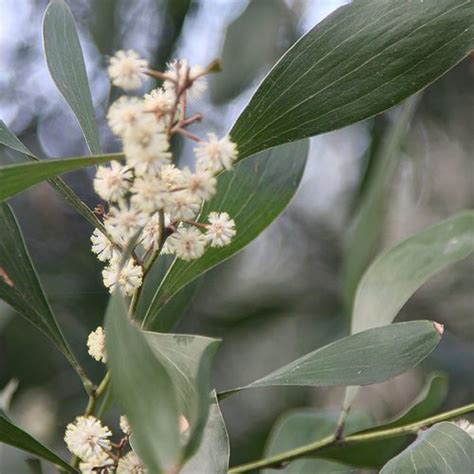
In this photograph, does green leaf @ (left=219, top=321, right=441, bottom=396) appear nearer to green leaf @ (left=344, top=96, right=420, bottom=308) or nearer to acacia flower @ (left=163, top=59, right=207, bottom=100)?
acacia flower @ (left=163, top=59, right=207, bottom=100)

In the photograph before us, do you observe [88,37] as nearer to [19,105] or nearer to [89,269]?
[19,105]

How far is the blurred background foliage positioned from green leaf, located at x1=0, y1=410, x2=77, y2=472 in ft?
2.81

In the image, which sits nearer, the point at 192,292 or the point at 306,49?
the point at 306,49

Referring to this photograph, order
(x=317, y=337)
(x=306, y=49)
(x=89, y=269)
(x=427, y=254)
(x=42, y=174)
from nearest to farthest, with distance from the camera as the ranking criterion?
(x=42, y=174), (x=306, y=49), (x=427, y=254), (x=89, y=269), (x=317, y=337)

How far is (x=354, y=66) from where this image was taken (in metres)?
0.70

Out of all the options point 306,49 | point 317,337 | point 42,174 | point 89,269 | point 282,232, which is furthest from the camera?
point 282,232

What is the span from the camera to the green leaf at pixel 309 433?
104 cm

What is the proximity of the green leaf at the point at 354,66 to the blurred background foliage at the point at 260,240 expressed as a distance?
750mm

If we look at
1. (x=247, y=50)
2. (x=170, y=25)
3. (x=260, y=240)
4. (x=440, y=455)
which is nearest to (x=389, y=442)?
(x=440, y=455)

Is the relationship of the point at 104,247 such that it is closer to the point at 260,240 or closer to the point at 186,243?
the point at 186,243

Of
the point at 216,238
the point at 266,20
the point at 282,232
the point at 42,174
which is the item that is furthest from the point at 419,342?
the point at 282,232

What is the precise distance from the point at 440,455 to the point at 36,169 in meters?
0.39

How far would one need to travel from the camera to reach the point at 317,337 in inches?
83.0

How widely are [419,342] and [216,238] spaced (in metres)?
0.19
